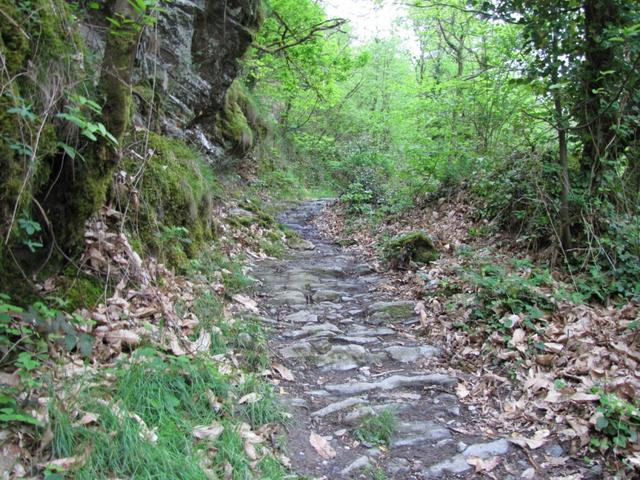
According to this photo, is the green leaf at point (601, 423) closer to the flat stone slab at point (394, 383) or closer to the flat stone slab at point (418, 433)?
the flat stone slab at point (418, 433)

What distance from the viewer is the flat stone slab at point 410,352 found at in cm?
464

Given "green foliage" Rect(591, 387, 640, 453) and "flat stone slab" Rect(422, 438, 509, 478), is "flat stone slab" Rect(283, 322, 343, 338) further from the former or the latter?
"green foliage" Rect(591, 387, 640, 453)

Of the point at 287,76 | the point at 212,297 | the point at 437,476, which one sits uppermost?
the point at 287,76

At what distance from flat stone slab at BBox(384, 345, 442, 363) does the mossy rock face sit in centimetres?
240

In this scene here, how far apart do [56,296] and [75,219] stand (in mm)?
576

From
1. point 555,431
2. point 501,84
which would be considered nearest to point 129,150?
point 555,431

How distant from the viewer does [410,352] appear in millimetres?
4715

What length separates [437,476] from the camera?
3039 millimetres

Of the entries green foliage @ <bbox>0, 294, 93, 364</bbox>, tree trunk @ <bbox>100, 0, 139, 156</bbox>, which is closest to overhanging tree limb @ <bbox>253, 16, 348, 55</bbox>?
tree trunk @ <bbox>100, 0, 139, 156</bbox>

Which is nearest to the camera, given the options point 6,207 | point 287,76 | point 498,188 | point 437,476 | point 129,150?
point 6,207

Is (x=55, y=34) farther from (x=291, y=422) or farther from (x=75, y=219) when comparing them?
(x=291, y=422)

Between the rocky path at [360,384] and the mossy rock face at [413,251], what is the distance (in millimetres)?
517

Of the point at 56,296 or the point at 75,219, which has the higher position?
the point at 75,219

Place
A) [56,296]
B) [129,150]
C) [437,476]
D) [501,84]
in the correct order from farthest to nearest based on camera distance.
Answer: [501,84]
[129,150]
[56,296]
[437,476]
